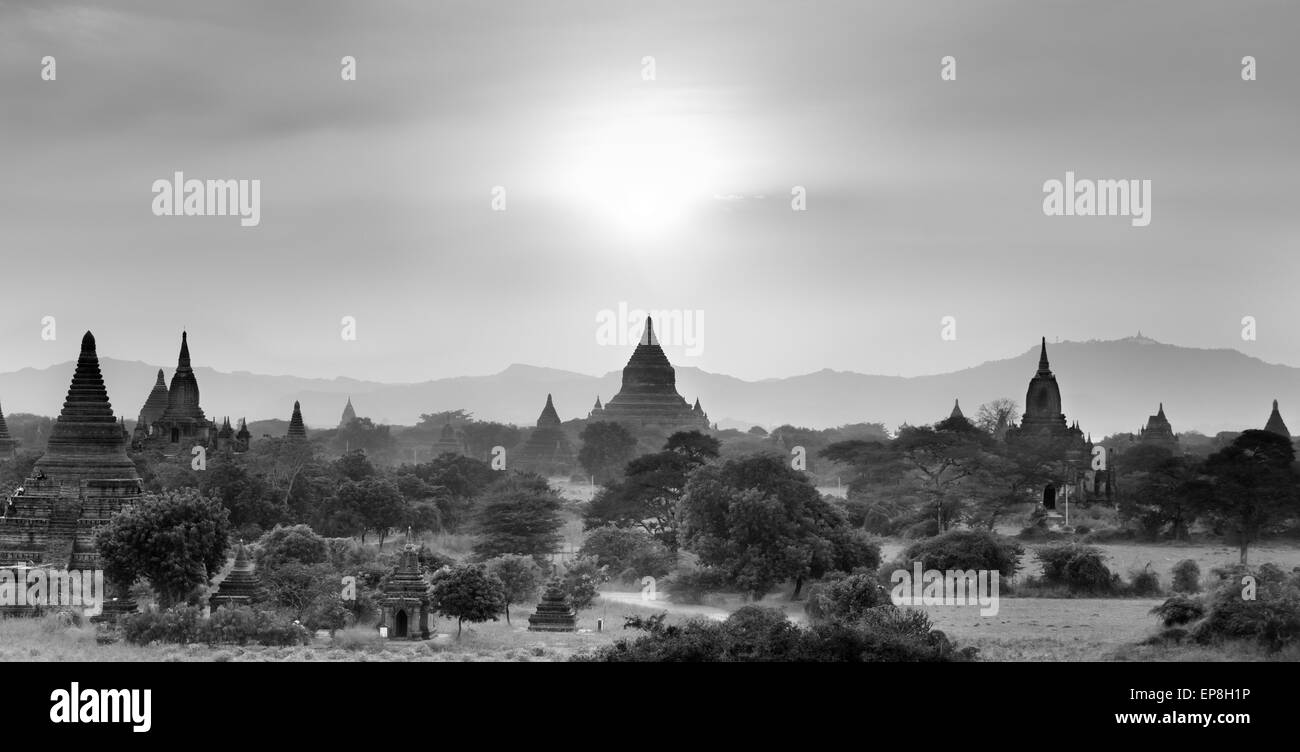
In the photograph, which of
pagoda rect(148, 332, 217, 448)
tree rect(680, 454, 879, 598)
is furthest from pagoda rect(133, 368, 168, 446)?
tree rect(680, 454, 879, 598)

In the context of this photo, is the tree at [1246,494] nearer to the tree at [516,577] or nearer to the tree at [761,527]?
the tree at [761,527]

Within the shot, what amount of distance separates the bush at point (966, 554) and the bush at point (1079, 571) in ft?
3.92

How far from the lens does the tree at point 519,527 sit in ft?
216

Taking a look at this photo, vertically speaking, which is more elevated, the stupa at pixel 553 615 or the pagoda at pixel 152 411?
the pagoda at pixel 152 411

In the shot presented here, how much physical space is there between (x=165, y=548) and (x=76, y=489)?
759 centimetres

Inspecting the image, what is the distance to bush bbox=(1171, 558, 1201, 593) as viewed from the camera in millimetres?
52844

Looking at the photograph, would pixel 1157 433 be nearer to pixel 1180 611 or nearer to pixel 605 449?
pixel 605 449

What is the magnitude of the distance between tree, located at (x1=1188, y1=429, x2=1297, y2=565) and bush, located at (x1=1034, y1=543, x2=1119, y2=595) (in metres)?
12.4

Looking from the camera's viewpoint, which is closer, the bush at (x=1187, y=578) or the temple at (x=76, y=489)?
the temple at (x=76, y=489)

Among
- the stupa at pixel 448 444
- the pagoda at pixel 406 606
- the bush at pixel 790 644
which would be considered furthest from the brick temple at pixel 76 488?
the stupa at pixel 448 444

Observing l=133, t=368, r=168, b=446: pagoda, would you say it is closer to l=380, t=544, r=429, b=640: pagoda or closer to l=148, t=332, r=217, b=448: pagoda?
l=148, t=332, r=217, b=448: pagoda

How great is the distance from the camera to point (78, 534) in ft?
A: 174
